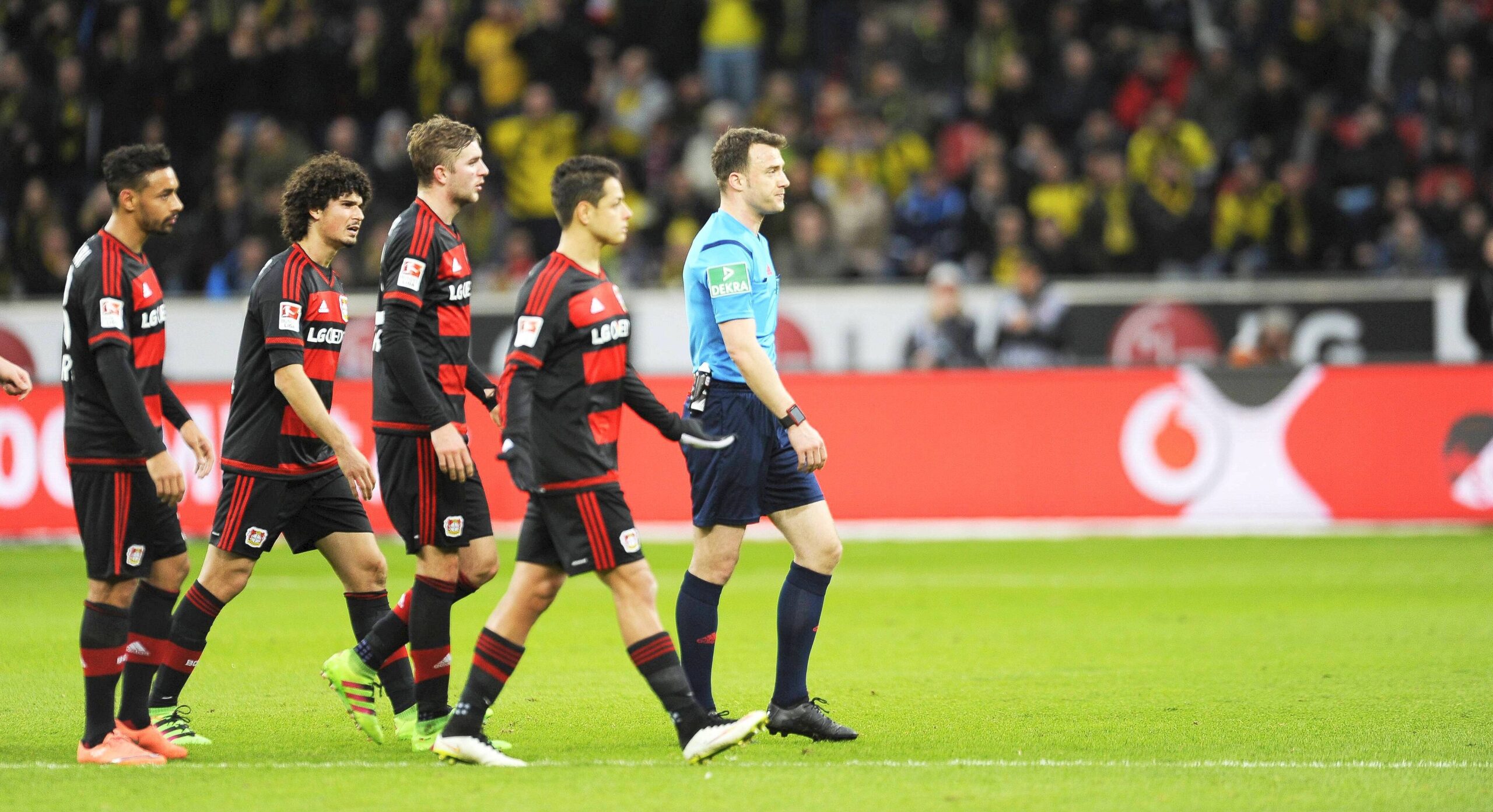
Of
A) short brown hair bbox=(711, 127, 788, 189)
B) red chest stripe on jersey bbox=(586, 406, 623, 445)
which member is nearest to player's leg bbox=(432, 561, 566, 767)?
red chest stripe on jersey bbox=(586, 406, 623, 445)

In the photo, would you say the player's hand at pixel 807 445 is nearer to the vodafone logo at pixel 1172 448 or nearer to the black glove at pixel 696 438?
the black glove at pixel 696 438

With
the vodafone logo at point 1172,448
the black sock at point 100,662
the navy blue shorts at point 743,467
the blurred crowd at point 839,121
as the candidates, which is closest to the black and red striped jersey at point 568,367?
the navy blue shorts at point 743,467

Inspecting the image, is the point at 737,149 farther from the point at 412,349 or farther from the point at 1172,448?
the point at 1172,448

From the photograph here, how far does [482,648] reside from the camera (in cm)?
600

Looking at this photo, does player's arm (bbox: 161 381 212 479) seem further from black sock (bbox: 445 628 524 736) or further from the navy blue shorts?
the navy blue shorts

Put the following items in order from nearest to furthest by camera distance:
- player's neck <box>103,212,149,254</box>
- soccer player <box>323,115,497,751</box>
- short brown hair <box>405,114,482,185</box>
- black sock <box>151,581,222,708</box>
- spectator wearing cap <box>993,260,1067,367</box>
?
player's neck <box>103,212,149,254</box>
soccer player <box>323,115,497,751</box>
short brown hair <box>405,114,482,185</box>
black sock <box>151,581,222,708</box>
spectator wearing cap <box>993,260,1067,367</box>

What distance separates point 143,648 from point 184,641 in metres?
0.28

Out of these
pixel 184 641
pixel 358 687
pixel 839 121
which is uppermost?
pixel 839 121

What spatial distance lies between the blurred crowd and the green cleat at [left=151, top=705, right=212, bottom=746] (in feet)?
37.5

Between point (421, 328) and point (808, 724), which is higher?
point (421, 328)

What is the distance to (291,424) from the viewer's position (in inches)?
264

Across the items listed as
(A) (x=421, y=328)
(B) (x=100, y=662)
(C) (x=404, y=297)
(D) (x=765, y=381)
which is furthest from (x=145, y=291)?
(D) (x=765, y=381)

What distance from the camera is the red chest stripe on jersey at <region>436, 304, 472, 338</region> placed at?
671 cm

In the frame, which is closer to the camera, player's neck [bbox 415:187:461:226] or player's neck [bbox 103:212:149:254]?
player's neck [bbox 103:212:149:254]
